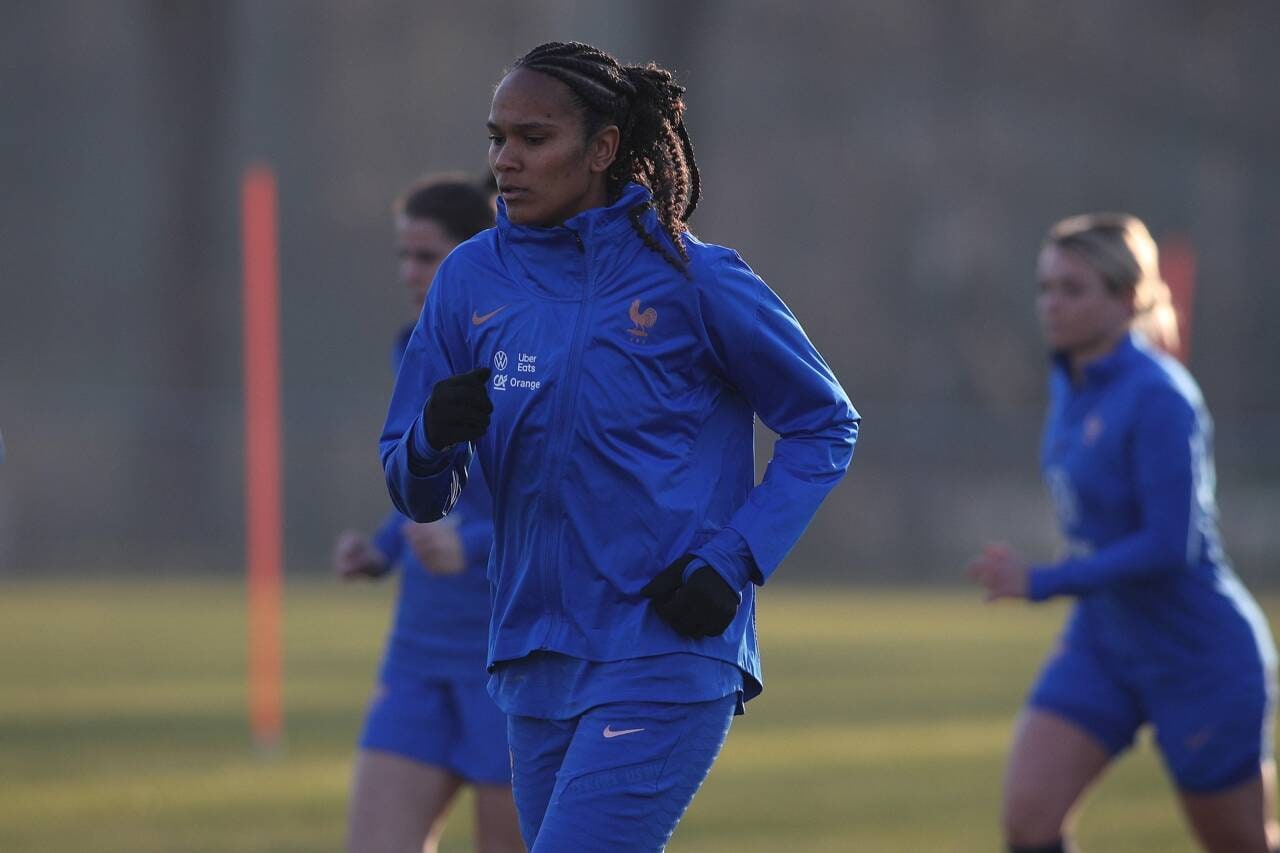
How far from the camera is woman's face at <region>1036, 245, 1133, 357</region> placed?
632cm

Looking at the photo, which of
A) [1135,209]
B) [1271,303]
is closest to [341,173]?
[1135,209]

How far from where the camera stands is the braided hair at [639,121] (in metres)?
4.14

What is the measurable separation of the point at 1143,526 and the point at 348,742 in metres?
6.77

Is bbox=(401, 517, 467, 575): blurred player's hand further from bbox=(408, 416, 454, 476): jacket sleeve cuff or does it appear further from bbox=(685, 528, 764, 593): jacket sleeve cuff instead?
bbox=(685, 528, 764, 593): jacket sleeve cuff

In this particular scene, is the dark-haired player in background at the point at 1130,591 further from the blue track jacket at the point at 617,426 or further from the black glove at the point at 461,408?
the black glove at the point at 461,408

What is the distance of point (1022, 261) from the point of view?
140ft

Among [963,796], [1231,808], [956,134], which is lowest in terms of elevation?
[956,134]

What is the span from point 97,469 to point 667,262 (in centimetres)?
2714

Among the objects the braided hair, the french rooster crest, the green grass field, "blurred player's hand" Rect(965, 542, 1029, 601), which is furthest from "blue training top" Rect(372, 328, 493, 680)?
the green grass field

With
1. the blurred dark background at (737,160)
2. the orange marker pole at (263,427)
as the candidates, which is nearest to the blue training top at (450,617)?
the orange marker pole at (263,427)

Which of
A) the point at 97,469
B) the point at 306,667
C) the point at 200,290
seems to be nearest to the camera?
the point at 306,667

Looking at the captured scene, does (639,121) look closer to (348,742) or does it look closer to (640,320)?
(640,320)

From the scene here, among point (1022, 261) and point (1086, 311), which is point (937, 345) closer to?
point (1022, 261)

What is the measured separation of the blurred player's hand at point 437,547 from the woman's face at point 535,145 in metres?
1.52
